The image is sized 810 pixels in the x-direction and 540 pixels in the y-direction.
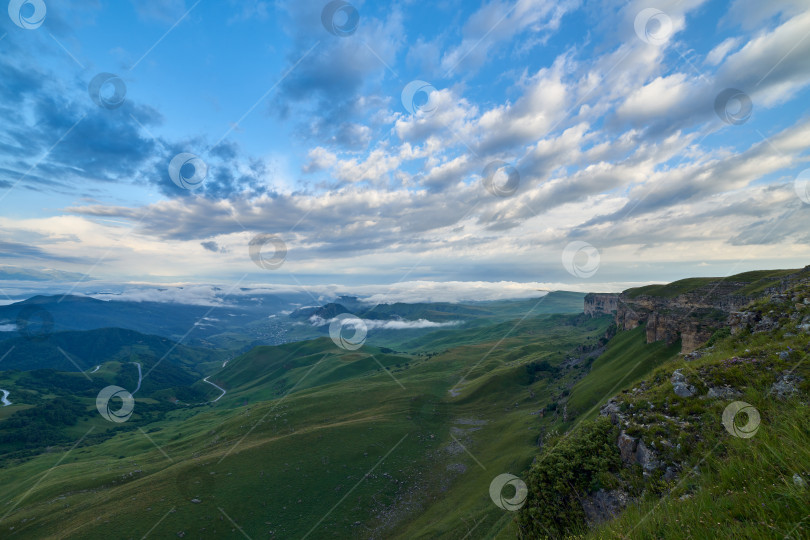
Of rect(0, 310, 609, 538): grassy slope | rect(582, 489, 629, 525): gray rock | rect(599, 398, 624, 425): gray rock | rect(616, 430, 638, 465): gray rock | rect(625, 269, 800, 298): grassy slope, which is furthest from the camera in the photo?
rect(625, 269, 800, 298): grassy slope

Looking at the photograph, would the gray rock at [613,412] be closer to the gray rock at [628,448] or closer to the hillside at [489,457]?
the hillside at [489,457]

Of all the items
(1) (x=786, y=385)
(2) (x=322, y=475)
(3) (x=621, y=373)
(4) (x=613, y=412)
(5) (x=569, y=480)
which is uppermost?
(1) (x=786, y=385)

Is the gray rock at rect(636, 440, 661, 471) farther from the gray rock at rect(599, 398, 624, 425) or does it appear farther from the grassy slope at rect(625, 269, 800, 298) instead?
the grassy slope at rect(625, 269, 800, 298)

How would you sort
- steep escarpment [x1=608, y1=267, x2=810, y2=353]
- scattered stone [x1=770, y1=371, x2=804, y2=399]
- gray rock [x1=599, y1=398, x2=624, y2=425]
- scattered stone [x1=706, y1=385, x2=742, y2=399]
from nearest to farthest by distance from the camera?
scattered stone [x1=770, y1=371, x2=804, y2=399]
scattered stone [x1=706, y1=385, x2=742, y2=399]
gray rock [x1=599, y1=398, x2=624, y2=425]
steep escarpment [x1=608, y1=267, x2=810, y2=353]

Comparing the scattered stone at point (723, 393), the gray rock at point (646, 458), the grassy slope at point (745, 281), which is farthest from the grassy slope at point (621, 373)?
the scattered stone at point (723, 393)

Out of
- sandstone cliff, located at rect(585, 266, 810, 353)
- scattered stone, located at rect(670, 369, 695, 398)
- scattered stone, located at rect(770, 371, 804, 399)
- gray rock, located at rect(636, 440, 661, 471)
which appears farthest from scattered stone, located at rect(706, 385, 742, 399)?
sandstone cliff, located at rect(585, 266, 810, 353)

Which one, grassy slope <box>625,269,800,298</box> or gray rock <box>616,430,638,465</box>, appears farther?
grassy slope <box>625,269,800,298</box>

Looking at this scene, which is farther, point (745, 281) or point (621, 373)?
point (745, 281)

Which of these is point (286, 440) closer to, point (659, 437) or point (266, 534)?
point (266, 534)

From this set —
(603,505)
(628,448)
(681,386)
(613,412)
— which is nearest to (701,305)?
(613,412)

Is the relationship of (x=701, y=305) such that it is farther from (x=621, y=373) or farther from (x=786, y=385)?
(x=786, y=385)

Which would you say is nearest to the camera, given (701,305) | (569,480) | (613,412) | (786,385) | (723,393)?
(786,385)
